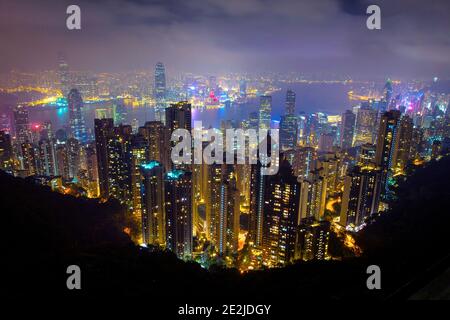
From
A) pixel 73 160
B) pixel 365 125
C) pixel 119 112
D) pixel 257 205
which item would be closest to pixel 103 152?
pixel 73 160

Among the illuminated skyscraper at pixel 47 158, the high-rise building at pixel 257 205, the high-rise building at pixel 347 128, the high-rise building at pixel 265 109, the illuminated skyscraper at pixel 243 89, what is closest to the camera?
the high-rise building at pixel 257 205

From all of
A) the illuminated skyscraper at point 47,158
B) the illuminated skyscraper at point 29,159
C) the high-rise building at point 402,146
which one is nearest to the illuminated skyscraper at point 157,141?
the illuminated skyscraper at point 47,158

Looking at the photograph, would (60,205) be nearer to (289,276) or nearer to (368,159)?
(289,276)

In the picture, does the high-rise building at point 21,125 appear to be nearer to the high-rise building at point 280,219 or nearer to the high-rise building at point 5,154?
the high-rise building at point 5,154

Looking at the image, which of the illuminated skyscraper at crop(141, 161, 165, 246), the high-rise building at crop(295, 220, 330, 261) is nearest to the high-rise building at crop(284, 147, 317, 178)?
the high-rise building at crop(295, 220, 330, 261)

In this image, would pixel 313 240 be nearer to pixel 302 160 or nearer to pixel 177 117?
pixel 302 160

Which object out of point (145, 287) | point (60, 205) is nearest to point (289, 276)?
point (145, 287)

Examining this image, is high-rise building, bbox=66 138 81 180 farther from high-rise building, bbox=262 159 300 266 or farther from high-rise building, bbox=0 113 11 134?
high-rise building, bbox=262 159 300 266
